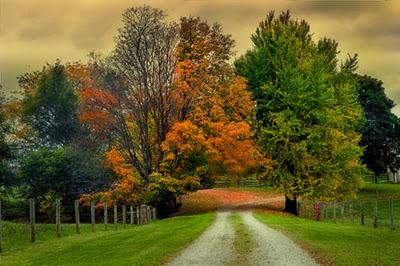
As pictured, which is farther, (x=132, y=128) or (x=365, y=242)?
(x=132, y=128)

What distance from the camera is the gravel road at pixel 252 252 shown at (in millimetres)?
17344

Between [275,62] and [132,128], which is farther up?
[275,62]

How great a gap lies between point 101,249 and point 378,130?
6324 cm

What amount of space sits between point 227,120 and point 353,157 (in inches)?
470

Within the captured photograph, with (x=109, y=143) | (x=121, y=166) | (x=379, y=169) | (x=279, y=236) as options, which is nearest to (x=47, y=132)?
(x=109, y=143)

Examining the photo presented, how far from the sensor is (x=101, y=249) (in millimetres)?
21156

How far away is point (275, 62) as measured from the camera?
5228cm

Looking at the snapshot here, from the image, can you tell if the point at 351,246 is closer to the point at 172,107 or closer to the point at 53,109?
the point at 172,107

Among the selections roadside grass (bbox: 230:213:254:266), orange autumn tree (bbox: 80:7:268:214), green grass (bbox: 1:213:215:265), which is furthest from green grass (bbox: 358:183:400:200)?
green grass (bbox: 1:213:215:265)

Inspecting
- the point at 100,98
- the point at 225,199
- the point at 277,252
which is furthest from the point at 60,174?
the point at 277,252

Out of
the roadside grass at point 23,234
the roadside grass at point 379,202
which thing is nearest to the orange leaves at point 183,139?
the roadside grass at point 379,202

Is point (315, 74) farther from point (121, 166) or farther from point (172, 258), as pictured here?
point (172, 258)

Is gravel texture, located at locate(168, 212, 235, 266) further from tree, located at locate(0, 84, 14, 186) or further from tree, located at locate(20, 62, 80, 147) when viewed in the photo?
tree, located at locate(20, 62, 80, 147)

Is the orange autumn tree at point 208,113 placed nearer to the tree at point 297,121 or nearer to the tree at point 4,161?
the tree at point 297,121
